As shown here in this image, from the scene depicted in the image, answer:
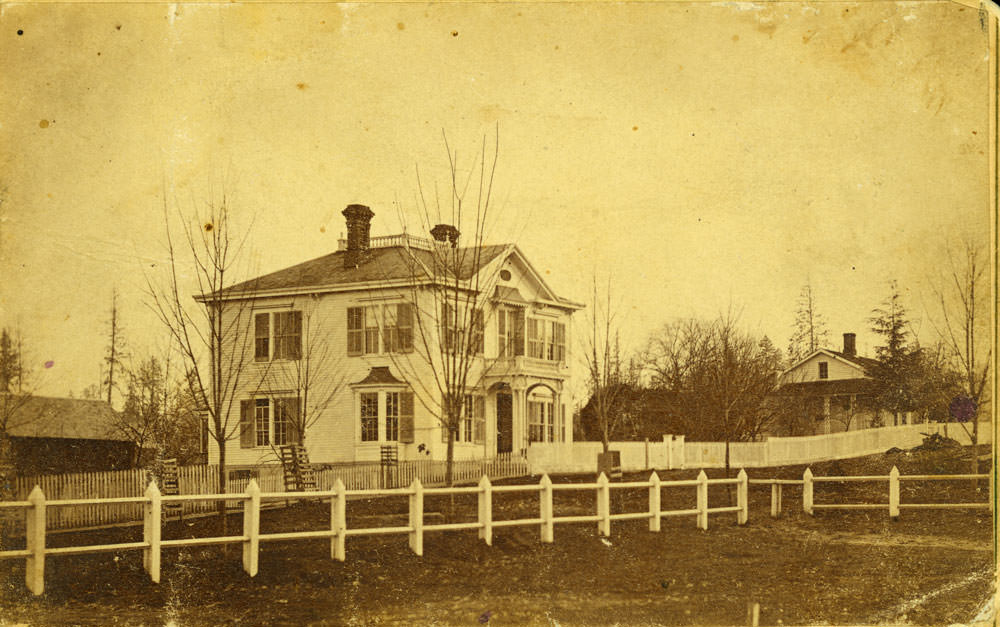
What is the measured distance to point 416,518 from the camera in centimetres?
987

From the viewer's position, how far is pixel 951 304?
10148mm

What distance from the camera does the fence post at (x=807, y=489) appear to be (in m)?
11.1

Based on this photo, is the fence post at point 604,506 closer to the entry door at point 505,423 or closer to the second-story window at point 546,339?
the second-story window at point 546,339

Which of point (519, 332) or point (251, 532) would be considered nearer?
point (251, 532)

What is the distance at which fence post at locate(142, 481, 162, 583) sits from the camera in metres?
8.41

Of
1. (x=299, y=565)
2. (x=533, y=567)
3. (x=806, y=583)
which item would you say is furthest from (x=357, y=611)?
(x=806, y=583)

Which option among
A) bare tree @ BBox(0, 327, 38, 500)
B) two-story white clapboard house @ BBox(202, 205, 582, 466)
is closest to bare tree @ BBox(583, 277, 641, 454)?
two-story white clapboard house @ BBox(202, 205, 582, 466)

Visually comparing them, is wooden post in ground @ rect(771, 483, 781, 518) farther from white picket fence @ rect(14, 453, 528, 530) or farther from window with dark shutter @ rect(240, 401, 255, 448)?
window with dark shutter @ rect(240, 401, 255, 448)

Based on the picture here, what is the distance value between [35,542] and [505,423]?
880 centimetres

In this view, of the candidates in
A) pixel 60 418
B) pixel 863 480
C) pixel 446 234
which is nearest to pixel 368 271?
pixel 446 234

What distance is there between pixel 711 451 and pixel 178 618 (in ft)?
19.3

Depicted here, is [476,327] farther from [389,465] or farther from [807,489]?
[807,489]

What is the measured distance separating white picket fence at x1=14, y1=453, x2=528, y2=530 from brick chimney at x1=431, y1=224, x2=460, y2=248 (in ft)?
8.56

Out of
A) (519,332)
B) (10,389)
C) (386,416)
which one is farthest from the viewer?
(519,332)
